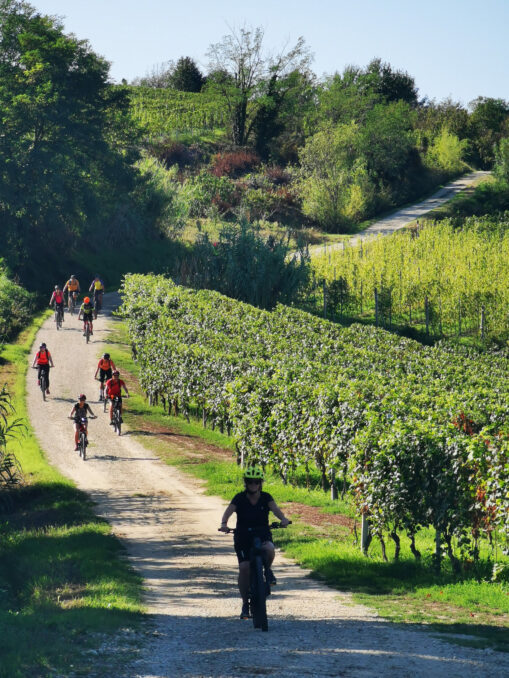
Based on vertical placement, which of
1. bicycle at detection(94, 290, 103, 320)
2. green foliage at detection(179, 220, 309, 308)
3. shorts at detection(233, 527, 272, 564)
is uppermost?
green foliage at detection(179, 220, 309, 308)

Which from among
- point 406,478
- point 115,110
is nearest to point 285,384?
point 406,478

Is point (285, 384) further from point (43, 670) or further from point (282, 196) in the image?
point (282, 196)

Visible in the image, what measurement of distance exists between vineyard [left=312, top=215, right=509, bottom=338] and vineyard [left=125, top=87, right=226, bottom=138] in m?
44.5

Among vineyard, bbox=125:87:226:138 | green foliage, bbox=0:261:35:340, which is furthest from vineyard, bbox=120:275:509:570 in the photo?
vineyard, bbox=125:87:226:138

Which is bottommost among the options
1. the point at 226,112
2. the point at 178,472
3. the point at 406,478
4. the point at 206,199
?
the point at 178,472

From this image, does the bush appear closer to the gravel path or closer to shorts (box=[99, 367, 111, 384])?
shorts (box=[99, 367, 111, 384])

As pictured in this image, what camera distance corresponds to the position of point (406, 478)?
13.2 m

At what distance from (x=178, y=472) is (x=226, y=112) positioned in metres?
82.4

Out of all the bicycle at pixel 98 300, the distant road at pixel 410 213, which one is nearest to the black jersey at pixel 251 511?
the bicycle at pixel 98 300

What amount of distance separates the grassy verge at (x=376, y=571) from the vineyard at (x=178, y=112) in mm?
76116

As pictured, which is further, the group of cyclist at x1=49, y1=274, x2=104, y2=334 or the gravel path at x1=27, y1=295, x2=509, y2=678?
the group of cyclist at x1=49, y1=274, x2=104, y2=334

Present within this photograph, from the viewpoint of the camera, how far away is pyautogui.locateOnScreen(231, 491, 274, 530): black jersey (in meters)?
10.3

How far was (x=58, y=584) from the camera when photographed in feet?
43.1

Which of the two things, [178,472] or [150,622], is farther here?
[178,472]
